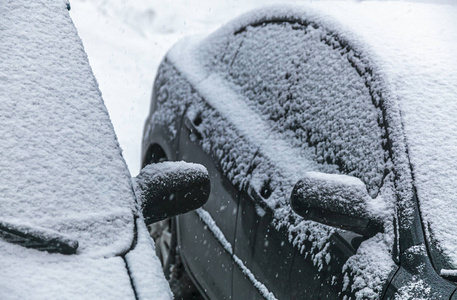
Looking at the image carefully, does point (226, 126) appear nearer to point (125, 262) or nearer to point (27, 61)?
point (27, 61)

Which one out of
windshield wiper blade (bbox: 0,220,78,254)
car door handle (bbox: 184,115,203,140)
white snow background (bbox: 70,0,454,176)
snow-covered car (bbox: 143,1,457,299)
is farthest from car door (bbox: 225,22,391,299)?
white snow background (bbox: 70,0,454,176)

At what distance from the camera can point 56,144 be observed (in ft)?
5.53

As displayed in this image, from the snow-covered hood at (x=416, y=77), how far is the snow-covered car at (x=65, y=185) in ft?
2.40

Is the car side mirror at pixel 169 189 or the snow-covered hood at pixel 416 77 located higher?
the snow-covered hood at pixel 416 77

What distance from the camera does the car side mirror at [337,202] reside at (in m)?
2.00

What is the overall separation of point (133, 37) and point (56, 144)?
6.58 meters

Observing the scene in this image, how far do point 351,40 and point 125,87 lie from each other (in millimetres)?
4268

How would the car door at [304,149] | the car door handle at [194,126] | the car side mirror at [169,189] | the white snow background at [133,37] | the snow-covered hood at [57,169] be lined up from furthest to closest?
the white snow background at [133,37]
the car door handle at [194,126]
the car door at [304,149]
the car side mirror at [169,189]
the snow-covered hood at [57,169]

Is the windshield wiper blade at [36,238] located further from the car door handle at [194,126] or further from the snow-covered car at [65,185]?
the car door handle at [194,126]

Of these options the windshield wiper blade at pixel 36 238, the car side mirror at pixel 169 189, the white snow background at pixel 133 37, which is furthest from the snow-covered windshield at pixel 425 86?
the white snow background at pixel 133 37

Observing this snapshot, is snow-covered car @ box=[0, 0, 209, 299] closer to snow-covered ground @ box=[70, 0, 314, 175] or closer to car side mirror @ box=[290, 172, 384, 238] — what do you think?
car side mirror @ box=[290, 172, 384, 238]

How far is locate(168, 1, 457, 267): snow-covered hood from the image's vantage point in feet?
6.53

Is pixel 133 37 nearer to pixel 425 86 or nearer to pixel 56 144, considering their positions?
pixel 425 86

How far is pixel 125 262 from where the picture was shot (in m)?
1.49
